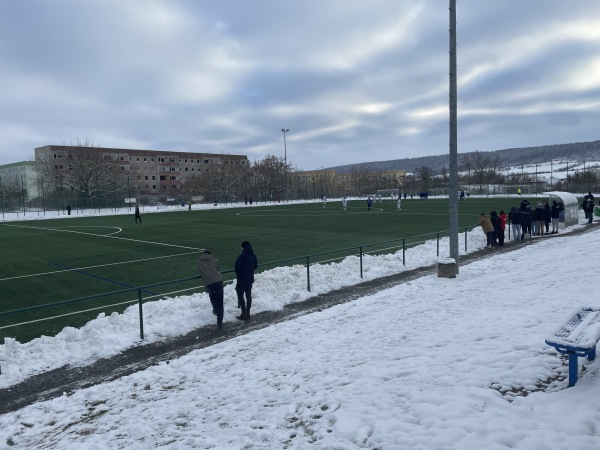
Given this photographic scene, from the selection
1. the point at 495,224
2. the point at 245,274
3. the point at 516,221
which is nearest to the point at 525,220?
the point at 516,221

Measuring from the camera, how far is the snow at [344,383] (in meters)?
4.98

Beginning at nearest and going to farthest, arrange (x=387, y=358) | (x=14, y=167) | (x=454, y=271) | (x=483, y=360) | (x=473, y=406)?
(x=473, y=406)
(x=483, y=360)
(x=387, y=358)
(x=454, y=271)
(x=14, y=167)

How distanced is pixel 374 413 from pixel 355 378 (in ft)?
3.69

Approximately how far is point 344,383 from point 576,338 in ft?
10.3

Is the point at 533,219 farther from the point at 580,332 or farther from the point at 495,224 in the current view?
the point at 580,332

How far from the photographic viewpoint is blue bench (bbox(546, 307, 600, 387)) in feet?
16.8

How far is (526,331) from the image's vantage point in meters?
7.40

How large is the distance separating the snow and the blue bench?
1.03ft

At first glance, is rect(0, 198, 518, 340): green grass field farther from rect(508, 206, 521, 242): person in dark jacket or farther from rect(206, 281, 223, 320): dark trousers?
rect(508, 206, 521, 242): person in dark jacket

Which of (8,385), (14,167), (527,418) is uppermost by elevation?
(14,167)

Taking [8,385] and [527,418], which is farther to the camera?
[8,385]

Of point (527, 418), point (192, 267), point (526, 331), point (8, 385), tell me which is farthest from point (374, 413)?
point (192, 267)

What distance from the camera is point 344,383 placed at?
6.45m

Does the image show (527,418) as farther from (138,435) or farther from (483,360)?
(138,435)
